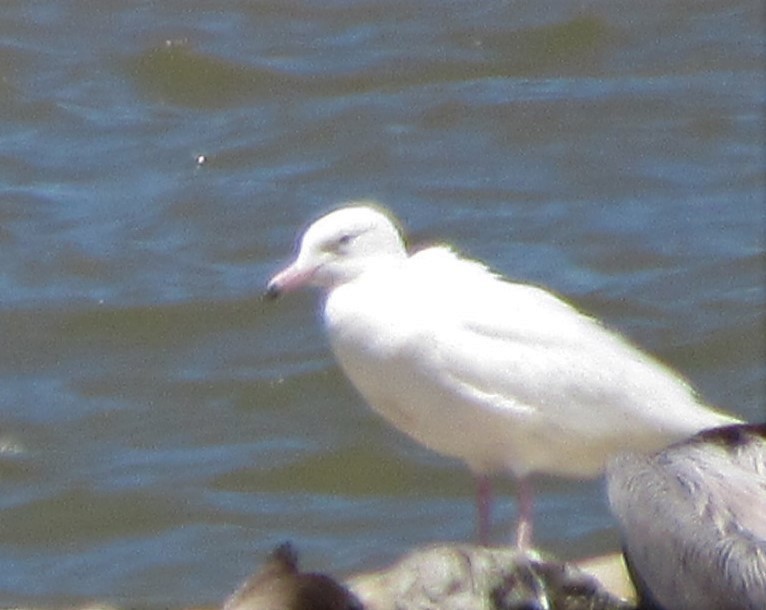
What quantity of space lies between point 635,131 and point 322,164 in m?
1.89

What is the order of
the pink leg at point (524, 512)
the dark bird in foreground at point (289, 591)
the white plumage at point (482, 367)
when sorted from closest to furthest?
the dark bird in foreground at point (289, 591), the white plumage at point (482, 367), the pink leg at point (524, 512)

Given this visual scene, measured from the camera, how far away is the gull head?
841 cm

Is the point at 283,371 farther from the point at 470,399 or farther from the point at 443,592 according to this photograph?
the point at 443,592

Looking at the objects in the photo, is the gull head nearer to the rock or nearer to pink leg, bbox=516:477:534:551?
pink leg, bbox=516:477:534:551

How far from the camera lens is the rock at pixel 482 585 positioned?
615 centimetres

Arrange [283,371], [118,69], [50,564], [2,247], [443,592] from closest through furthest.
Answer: [443,592] → [50,564] → [283,371] → [2,247] → [118,69]

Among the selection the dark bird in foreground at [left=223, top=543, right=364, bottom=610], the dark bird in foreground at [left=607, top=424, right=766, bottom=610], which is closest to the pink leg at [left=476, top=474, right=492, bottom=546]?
the dark bird in foreground at [left=607, top=424, right=766, bottom=610]

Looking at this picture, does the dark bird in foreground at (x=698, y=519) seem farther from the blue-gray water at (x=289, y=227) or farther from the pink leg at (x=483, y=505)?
the blue-gray water at (x=289, y=227)

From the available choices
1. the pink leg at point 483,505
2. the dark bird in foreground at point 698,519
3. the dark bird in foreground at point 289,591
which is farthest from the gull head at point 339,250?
the dark bird in foreground at point 289,591

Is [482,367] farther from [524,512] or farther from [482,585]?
[482,585]

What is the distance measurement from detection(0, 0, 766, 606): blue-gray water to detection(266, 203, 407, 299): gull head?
340 cm

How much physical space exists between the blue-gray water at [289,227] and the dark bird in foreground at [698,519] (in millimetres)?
5307

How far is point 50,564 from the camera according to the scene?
12.2 m

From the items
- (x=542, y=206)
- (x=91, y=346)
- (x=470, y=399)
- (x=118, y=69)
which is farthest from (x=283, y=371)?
(x=470, y=399)
